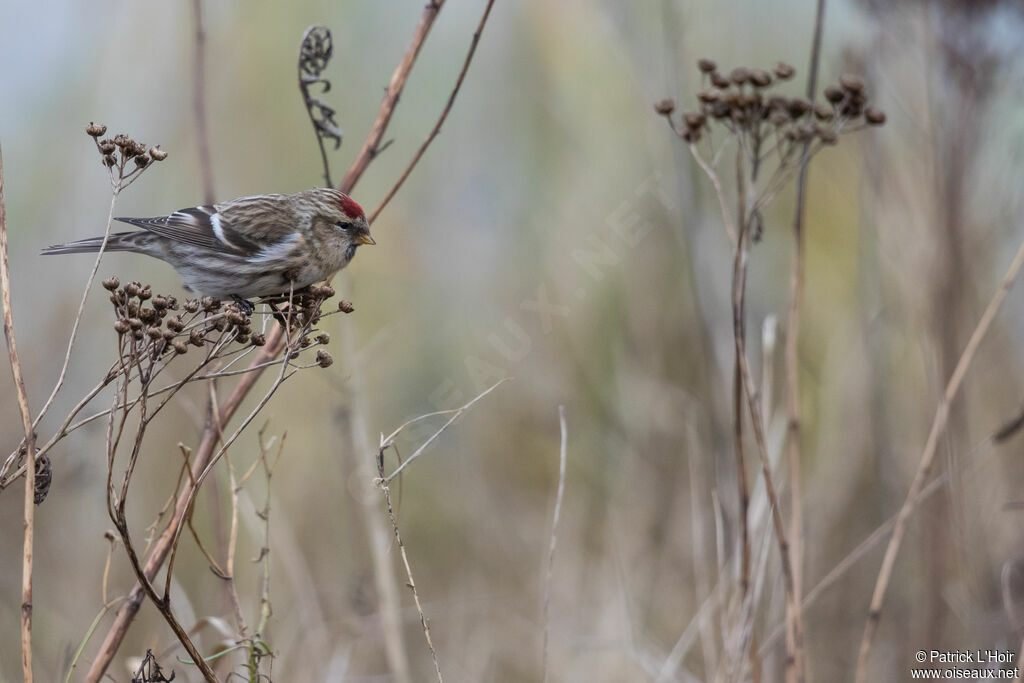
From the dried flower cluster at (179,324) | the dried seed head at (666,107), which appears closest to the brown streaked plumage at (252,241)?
the dried flower cluster at (179,324)

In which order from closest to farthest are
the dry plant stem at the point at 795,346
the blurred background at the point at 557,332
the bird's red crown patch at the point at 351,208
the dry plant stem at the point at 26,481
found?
the dry plant stem at the point at 26,481 < the dry plant stem at the point at 795,346 < the bird's red crown patch at the point at 351,208 < the blurred background at the point at 557,332

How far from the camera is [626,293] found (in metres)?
4.23

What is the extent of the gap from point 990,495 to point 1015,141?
4.32 ft

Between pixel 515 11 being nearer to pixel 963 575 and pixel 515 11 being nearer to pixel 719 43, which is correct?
pixel 719 43

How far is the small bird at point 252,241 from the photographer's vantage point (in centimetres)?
270

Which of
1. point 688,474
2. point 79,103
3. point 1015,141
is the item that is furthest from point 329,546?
point 1015,141

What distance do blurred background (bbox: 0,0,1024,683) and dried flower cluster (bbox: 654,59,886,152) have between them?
89 centimetres

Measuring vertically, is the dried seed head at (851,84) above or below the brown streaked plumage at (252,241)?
above

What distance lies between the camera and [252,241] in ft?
9.53

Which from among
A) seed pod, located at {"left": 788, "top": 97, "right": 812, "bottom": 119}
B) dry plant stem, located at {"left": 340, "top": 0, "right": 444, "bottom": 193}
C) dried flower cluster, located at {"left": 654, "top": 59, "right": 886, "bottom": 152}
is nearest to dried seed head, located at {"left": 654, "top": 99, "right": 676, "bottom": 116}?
dried flower cluster, located at {"left": 654, "top": 59, "right": 886, "bottom": 152}

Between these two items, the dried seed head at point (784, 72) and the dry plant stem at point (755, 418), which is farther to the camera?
the dried seed head at point (784, 72)

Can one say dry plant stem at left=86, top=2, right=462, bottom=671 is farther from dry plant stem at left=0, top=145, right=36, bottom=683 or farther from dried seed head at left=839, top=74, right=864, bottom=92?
dried seed head at left=839, top=74, right=864, bottom=92

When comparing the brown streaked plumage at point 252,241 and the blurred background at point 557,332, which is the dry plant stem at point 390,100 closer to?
the brown streaked plumage at point 252,241

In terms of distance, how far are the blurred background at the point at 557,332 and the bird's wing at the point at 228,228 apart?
395mm
